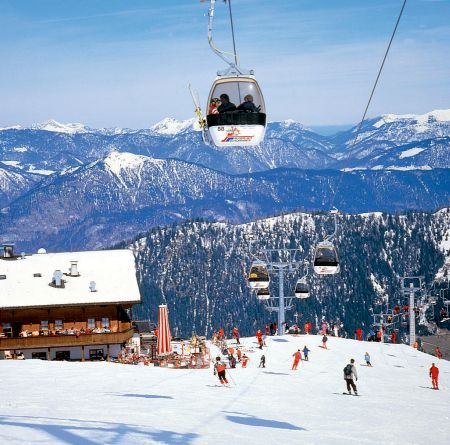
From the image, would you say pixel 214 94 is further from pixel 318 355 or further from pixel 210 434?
pixel 318 355

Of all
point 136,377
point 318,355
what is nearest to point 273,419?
point 136,377

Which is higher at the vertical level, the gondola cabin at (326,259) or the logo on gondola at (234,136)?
the logo on gondola at (234,136)

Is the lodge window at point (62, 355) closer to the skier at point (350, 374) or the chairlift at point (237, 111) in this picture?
the skier at point (350, 374)

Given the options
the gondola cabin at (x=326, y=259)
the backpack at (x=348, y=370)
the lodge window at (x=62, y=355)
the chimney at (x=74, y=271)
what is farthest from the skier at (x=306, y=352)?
the chimney at (x=74, y=271)

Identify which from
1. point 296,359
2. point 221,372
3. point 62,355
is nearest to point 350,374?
point 221,372

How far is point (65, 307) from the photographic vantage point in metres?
58.4

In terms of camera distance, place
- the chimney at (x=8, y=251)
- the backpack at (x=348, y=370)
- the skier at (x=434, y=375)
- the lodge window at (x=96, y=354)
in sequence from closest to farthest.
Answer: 1. the backpack at (x=348, y=370)
2. the skier at (x=434, y=375)
3. the lodge window at (x=96, y=354)
4. the chimney at (x=8, y=251)

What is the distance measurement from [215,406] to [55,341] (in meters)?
31.6

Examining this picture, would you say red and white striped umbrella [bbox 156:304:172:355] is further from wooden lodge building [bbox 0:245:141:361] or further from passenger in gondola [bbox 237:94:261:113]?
passenger in gondola [bbox 237:94:261:113]

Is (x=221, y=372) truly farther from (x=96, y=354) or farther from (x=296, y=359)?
(x=96, y=354)

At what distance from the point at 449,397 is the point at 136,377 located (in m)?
13.0

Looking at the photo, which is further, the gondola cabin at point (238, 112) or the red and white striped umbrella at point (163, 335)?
the red and white striped umbrella at point (163, 335)

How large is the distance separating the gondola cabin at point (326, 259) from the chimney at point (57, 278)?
23.1 metres

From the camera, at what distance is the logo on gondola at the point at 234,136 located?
19859 millimetres
